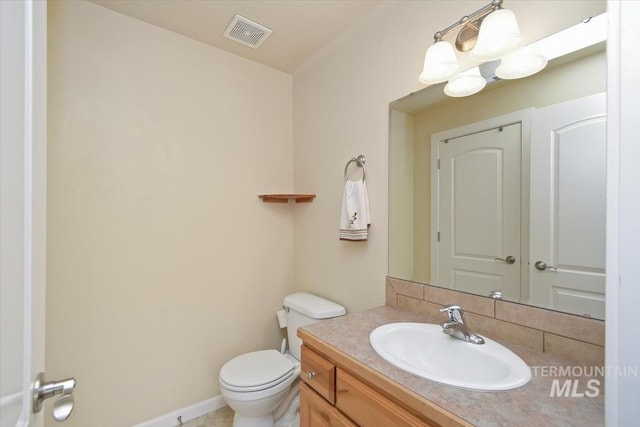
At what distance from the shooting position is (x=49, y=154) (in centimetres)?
140

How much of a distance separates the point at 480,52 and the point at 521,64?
147 millimetres

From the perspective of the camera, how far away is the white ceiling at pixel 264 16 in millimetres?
1503

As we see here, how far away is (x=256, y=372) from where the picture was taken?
1.54 m

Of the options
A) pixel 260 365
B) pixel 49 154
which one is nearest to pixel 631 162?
pixel 260 365

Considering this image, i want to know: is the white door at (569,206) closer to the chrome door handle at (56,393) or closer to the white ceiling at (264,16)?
the white ceiling at (264,16)

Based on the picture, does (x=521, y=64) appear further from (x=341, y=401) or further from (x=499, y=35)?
(x=341, y=401)

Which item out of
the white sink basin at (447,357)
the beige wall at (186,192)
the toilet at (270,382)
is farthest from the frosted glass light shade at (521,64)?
the toilet at (270,382)

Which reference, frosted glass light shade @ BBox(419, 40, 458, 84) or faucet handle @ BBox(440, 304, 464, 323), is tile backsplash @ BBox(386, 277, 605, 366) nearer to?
faucet handle @ BBox(440, 304, 464, 323)

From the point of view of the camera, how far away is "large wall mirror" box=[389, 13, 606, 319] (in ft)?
2.92

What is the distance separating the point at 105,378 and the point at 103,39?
73.1 inches

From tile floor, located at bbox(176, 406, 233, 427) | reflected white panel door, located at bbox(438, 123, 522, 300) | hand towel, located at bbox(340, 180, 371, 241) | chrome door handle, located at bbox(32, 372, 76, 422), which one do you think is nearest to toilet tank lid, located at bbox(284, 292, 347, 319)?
hand towel, located at bbox(340, 180, 371, 241)

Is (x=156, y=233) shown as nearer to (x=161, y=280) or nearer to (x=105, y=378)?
(x=161, y=280)

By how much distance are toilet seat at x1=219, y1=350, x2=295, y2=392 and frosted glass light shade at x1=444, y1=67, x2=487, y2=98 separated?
5.37 ft

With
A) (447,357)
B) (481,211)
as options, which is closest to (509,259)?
(481,211)
